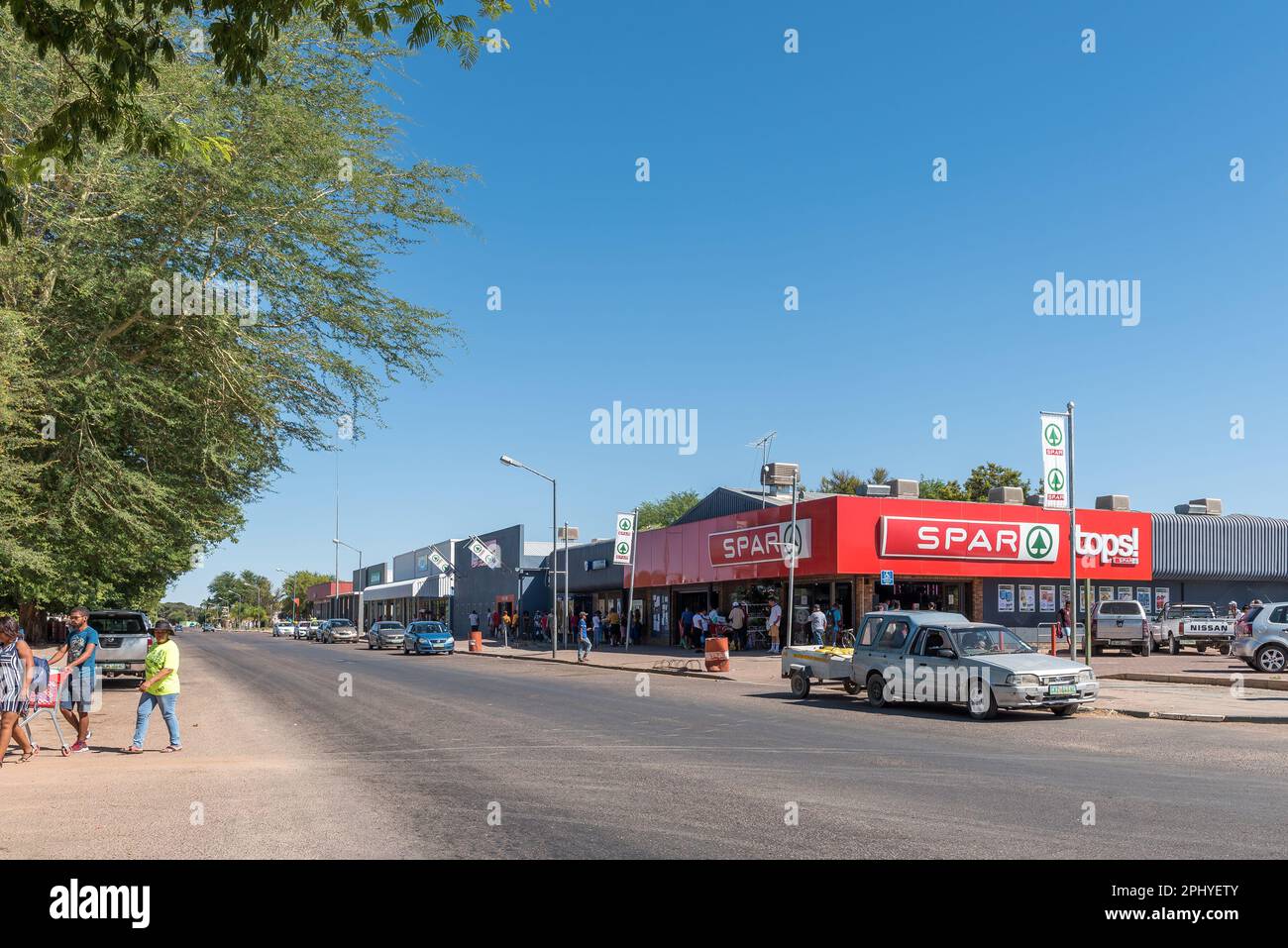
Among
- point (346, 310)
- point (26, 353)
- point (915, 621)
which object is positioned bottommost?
point (915, 621)

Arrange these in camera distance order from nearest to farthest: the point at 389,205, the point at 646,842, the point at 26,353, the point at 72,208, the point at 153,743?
1. the point at 646,842
2. the point at 153,743
3. the point at 26,353
4. the point at 72,208
5. the point at 389,205

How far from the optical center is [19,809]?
30.5 ft

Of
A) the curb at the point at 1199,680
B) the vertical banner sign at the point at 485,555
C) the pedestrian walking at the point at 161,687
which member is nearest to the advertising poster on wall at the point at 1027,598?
the curb at the point at 1199,680

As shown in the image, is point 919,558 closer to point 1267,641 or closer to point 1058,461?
point 1267,641

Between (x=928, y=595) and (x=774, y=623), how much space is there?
22.2 ft

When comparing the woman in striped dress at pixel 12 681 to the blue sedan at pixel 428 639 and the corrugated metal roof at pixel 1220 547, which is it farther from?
the corrugated metal roof at pixel 1220 547

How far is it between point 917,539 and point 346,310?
23.8 meters

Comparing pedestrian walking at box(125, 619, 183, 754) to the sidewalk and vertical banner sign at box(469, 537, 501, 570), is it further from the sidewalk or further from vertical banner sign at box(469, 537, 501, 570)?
vertical banner sign at box(469, 537, 501, 570)

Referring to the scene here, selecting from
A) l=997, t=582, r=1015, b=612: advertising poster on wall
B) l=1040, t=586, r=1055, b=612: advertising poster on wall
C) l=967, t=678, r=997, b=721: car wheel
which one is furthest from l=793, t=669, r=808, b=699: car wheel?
l=1040, t=586, r=1055, b=612: advertising poster on wall

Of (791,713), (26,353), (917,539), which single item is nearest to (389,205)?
(26,353)

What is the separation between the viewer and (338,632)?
71625 millimetres

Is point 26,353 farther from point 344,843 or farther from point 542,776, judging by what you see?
point 344,843

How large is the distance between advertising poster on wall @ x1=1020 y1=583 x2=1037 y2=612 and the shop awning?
56850 mm

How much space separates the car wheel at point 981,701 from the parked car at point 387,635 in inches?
1690
